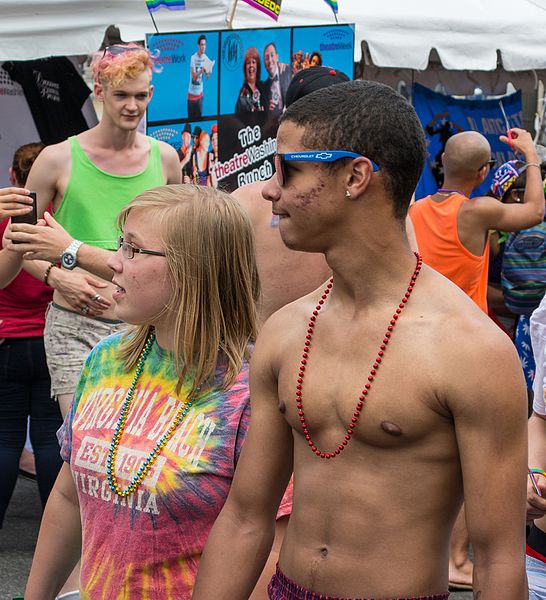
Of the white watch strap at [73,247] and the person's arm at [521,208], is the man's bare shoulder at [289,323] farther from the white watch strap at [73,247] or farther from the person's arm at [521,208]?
the person's arm at [521,208]

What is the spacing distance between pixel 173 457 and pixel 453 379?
676mm

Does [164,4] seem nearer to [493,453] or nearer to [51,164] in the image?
[51,164]

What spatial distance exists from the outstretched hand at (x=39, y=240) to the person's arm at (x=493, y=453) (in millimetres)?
2366

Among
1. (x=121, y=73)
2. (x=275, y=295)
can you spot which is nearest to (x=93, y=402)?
(x=275, y=295)

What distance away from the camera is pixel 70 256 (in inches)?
154

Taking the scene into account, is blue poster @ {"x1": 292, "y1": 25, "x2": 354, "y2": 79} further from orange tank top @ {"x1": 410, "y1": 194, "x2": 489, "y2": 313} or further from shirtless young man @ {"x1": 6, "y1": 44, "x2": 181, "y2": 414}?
shirtless young man @ {"x1": 6, "y1": 44, "x2": 181, "y2": 414}

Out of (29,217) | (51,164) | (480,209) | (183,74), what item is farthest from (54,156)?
(480,209)

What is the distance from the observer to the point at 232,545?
2135 mm

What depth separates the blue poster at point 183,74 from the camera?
5562 mm

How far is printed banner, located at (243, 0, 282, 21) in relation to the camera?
602 centimetres

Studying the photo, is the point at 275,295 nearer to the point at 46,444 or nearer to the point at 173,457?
the point at 173,457

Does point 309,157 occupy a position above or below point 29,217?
above

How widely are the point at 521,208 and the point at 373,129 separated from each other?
13.7 ft

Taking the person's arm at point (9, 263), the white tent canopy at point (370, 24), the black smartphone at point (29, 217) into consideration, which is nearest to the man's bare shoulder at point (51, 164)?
the person's arm at point (9, 263)
